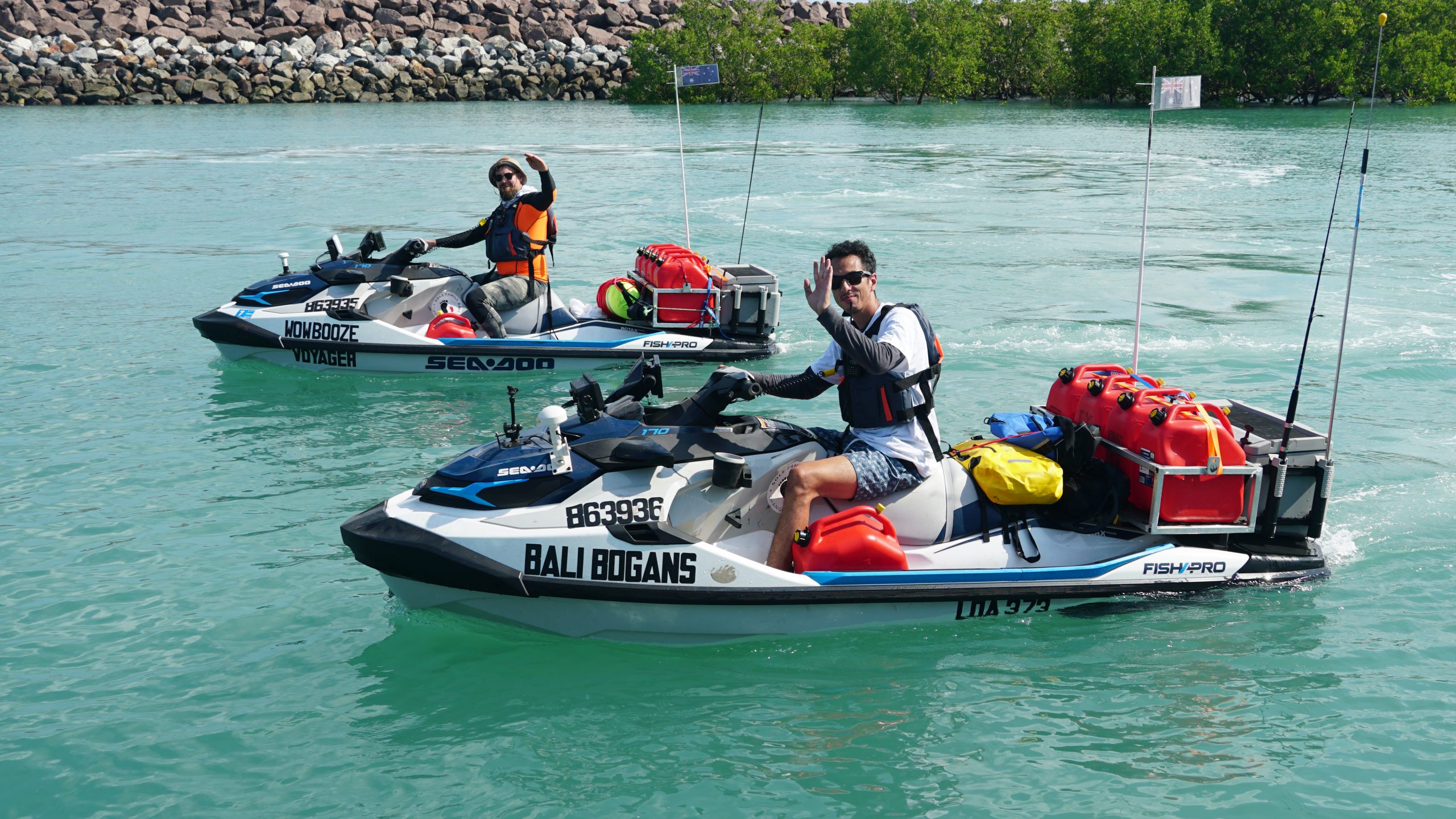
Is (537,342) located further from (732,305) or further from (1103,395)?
(1103,395)

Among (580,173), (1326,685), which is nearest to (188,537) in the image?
(1326,685)

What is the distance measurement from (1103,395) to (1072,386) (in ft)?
0.85

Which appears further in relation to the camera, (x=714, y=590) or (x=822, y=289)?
(x=714, y=590)

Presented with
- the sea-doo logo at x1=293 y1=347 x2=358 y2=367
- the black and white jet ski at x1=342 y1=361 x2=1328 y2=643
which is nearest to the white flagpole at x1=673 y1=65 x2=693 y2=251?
the sea-doo logo at x1=293 y1=347 x2=358 y2=367

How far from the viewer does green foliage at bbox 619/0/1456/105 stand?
180ft

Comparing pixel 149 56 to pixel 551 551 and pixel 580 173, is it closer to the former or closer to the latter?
pixel 580 173

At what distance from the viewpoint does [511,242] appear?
37.3 ft

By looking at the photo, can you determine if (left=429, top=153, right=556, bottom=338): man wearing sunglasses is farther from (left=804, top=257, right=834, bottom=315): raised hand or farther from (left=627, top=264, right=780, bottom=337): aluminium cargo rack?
(left=804, top=257, right=834, bottom=315): raised hand

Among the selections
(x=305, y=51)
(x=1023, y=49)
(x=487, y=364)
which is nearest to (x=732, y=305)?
(x=487, y=364)

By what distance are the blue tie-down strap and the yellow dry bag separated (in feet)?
0.53

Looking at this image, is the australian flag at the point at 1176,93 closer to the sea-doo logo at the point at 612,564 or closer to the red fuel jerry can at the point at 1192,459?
the red fuel jerry can at the point at 1192,459

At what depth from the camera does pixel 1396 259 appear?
1728cm

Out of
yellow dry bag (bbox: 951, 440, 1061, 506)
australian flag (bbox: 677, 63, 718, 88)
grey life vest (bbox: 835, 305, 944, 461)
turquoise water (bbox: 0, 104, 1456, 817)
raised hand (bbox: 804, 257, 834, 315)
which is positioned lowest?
turquoise water (bbox: 0, 104, 1456, 817)

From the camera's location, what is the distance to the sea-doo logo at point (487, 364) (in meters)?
11.4
